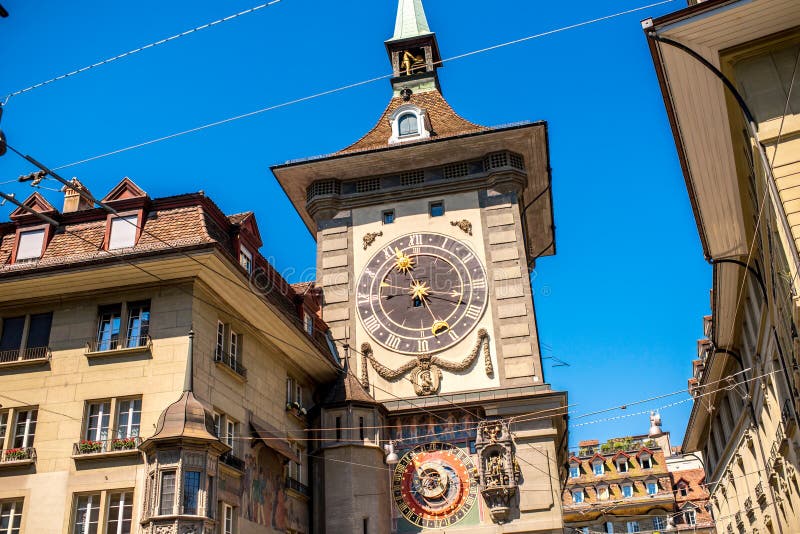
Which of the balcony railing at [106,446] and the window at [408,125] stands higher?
the window at [408,125]

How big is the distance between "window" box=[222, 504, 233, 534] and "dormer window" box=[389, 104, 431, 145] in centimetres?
1945

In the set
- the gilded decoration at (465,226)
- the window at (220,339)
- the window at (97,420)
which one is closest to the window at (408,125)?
the gilded decoration at (465,226)

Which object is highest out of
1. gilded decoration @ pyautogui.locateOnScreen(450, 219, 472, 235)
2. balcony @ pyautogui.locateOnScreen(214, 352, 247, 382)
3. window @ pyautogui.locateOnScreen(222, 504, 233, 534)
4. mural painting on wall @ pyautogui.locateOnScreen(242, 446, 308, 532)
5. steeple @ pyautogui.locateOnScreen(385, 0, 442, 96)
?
steeple @ pyautogui.locateOnScreen(385, 0, 442, 96)

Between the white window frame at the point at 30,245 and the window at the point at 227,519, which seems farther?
the white window frame at the point at 30,245

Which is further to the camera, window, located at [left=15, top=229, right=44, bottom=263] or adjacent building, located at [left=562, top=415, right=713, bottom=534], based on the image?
adjacent building, located at [left=562, top=415, right=713, bottom=534]

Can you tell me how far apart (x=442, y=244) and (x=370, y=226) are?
3322 millimetres

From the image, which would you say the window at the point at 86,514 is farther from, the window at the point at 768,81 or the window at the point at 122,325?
the window at the point at 768,81

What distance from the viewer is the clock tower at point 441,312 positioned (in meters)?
28.6

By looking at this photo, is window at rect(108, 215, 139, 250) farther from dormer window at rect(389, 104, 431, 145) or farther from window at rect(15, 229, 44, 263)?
dormer window at rect(389, 104, 431, 145)

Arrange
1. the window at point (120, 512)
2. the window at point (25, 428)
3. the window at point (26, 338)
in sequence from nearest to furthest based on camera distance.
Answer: the window at point (120, 512) < the window at point (25, 428) < the window at point (26, 338)

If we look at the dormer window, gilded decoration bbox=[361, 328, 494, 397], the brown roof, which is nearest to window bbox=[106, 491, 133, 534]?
gilded decoration bbox=[361, 328, 494, 397]

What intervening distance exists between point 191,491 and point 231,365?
4.65 metres

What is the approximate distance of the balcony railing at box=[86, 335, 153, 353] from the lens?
22156 millimetres

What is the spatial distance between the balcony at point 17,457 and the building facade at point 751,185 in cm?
1779
